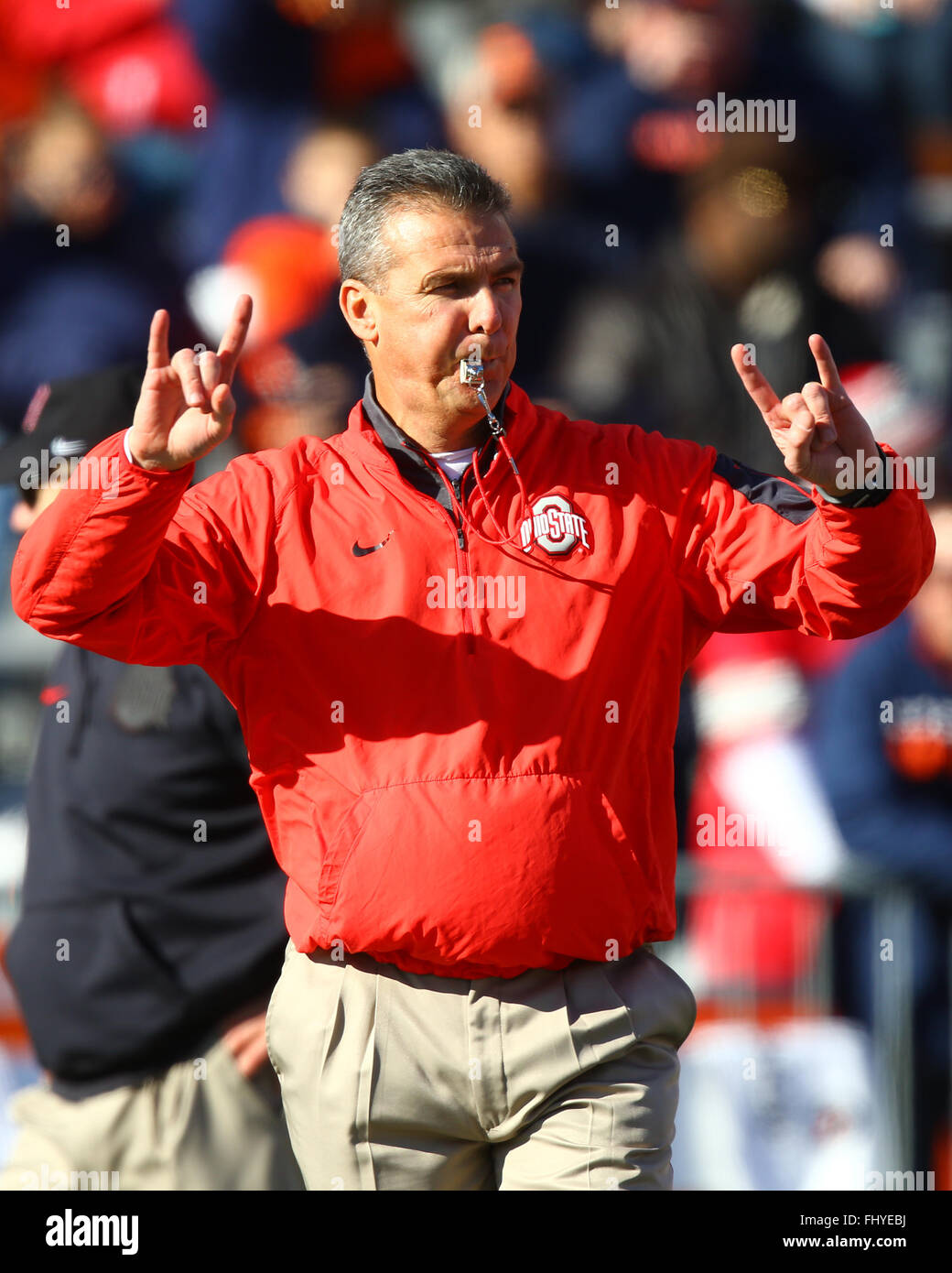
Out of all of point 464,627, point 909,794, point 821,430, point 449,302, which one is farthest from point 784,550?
point 909,794

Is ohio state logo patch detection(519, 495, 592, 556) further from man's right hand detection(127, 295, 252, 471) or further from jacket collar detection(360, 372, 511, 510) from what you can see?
man's right hand detection(127, 295, 252, 471)

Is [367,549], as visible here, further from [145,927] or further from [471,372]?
[145,927]

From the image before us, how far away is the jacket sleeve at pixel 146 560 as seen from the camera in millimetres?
2350

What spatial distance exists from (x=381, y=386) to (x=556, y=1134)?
118 cm

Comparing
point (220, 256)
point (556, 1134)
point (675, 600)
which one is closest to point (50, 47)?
point (220, 256)

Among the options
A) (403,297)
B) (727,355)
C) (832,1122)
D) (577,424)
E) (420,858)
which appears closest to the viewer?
(420,858)

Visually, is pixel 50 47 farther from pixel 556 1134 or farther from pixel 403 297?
pixel 556 1134

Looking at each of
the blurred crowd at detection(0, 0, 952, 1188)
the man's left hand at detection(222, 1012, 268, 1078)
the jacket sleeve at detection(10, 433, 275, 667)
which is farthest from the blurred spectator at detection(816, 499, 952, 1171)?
the jacket sleeve at detection(10, 433, 275, 667)

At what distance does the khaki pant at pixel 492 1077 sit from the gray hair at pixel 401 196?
42.1 inches

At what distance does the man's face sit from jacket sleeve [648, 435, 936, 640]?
0.34 meters

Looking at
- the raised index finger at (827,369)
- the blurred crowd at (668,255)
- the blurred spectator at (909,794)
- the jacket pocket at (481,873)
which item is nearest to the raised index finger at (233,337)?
the jacket pocket at (481,873)

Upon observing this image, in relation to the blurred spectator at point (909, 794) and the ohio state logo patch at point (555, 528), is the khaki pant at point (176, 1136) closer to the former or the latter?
the ohio state logo patch at point (555, 528)

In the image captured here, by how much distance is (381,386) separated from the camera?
9.09ft

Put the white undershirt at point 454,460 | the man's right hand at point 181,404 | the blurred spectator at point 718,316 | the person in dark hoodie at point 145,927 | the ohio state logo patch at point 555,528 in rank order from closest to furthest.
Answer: the man's right hand at point 181,404 → the ohio state logo patch at point 555,528 → the white undershirt at point 454,460 → the person in dark hoodie at point 145,927 → the blurred spectator at point 718,316
